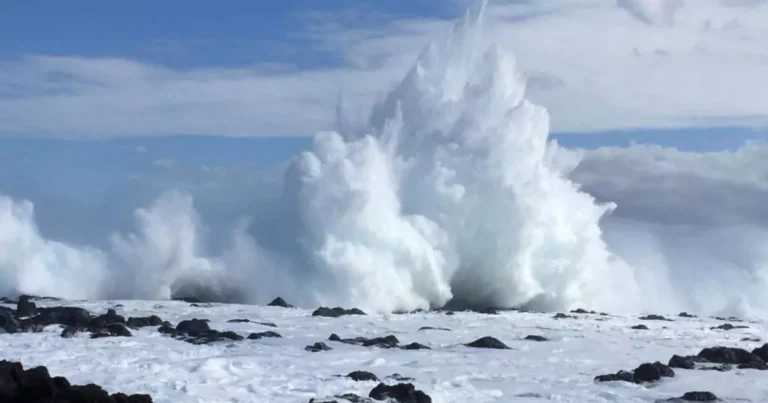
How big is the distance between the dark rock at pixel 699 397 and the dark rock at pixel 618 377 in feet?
7.08

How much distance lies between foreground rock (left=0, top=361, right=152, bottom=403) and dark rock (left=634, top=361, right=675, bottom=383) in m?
12.3

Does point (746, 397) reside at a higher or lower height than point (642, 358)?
lower

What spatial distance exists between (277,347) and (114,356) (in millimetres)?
5495

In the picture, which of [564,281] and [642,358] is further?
[564,281]

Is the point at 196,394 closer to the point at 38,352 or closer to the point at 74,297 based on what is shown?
the point at 38,352

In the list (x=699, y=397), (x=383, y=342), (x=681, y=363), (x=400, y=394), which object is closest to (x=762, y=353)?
(x=681, y=363)

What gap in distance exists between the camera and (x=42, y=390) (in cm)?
1889

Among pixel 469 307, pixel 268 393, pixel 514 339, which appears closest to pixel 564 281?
pixel 469 307

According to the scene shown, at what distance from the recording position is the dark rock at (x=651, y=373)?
25.5 metres

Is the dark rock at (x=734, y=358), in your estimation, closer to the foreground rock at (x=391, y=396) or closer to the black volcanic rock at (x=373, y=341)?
the black volcanic rock at (x=373, y=341)

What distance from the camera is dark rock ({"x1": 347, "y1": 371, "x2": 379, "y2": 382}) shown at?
24.5 meters

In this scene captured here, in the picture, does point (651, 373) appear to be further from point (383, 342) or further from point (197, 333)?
point (197, 333)

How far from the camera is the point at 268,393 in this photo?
22531 mm

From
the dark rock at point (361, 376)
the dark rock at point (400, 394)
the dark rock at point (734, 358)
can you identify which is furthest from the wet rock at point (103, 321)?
the dark rock at point (734, 358)
